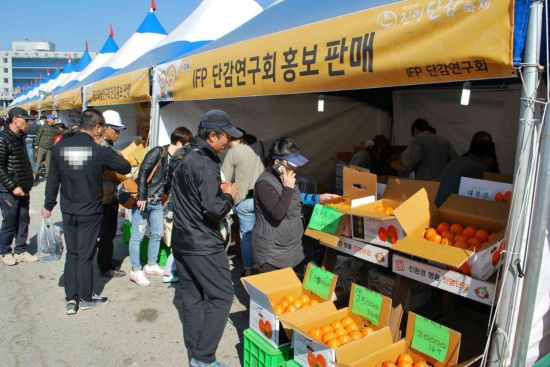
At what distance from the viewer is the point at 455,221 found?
2471 millimetres

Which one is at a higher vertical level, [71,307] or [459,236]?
[459,236]

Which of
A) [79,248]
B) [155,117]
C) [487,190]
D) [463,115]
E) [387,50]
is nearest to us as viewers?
[387,50]

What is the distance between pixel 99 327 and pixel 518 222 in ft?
10.7

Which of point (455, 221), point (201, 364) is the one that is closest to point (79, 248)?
point (201, 364)

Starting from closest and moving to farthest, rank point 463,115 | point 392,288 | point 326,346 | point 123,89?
point 326,346, point 392,288, point 463,115, point 123,89

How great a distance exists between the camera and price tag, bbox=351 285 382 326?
2453 millimetres

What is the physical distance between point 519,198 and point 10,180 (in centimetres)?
499

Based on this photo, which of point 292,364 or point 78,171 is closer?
point 292,364

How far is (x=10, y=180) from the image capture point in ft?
15.3

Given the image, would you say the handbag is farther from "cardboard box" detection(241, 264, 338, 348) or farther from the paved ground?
"cardboard box" detection(241, 264, 338, 348)

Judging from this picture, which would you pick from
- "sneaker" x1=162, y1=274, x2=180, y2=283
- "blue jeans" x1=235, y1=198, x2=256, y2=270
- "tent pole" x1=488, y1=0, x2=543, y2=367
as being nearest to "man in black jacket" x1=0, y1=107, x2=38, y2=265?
"sneaker" x1=162, y1=274, x2=180, y2=283

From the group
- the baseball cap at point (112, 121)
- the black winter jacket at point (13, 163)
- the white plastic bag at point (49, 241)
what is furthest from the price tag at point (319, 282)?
the black winter jacket at point (13, 163)

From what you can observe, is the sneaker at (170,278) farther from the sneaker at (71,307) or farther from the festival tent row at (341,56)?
the festival tent row at (341,56)

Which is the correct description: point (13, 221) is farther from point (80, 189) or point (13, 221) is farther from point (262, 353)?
point (262, 353)
